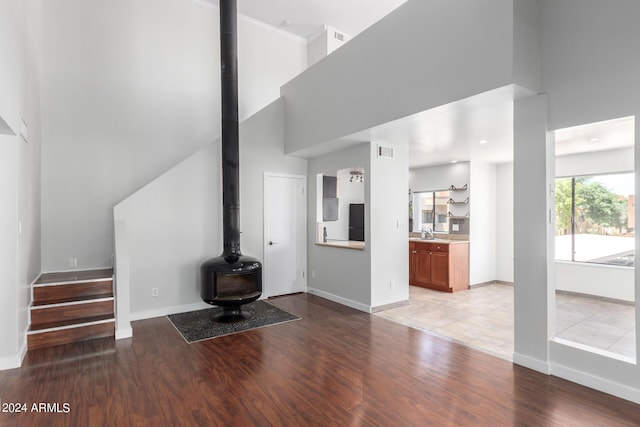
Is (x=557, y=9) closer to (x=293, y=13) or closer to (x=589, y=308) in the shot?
(x=589, y=308)

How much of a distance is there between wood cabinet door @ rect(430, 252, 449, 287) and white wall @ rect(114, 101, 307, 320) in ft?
10.3

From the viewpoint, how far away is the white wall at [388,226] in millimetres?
4742

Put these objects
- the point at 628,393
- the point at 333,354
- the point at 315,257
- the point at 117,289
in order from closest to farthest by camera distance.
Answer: the point at 628,393 < the point at 333,354 < the point at 117,289 < the point at 315,257

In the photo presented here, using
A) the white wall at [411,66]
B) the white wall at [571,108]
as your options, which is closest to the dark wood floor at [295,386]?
the white wall at [571,108]

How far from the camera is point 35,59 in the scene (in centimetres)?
420

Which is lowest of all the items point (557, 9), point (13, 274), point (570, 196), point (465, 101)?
point (13, 274)

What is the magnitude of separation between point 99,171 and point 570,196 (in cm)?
741

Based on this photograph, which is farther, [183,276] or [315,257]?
[315,257]

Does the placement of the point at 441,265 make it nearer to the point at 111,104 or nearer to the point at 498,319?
the point at 498,319

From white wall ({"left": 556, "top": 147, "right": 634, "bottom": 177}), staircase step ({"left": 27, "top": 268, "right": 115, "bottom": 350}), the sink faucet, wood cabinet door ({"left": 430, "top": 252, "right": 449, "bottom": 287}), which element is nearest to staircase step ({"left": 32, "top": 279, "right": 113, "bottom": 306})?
staircase step ({"left": 27, "top": 268, "right": 115, "bottom": 350})

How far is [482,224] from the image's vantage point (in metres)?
6.47

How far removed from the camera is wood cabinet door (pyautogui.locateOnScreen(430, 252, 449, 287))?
231 inches

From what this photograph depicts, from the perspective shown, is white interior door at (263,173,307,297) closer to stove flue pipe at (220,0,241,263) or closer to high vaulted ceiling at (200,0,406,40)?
stove flue pipe at (220,0,241,263)

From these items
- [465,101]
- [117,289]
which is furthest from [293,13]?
[117,289]
